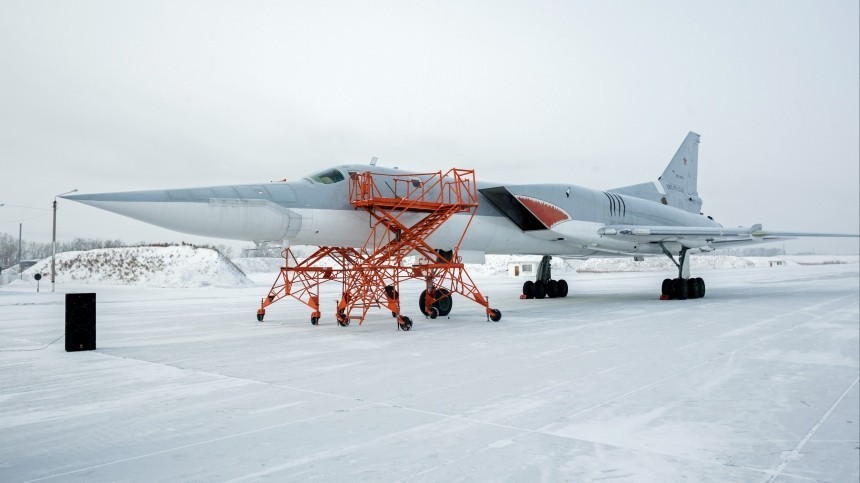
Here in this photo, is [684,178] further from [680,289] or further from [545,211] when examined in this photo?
[545,211]

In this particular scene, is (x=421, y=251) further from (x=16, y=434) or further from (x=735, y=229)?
(x=735, y=229)

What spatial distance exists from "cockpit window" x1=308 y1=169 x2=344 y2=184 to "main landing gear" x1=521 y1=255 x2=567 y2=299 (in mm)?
8694

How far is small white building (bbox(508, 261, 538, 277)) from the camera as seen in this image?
46.2 metres

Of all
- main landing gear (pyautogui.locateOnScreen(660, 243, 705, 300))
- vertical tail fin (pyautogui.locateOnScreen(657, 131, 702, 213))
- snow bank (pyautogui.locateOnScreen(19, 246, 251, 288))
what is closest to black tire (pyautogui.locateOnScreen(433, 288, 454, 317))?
main landing gear (pyautogui.locateOnScreen(660, 243, 705, 300))

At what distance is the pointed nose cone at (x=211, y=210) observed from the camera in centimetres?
812

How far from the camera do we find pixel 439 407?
4480mm

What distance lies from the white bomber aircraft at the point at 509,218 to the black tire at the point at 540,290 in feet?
0.10

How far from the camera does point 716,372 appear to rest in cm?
576

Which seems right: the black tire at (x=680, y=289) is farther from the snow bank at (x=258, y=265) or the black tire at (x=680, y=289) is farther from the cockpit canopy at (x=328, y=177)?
the snow bank at (x=258, y=265)

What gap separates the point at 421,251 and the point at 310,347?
4.24 m

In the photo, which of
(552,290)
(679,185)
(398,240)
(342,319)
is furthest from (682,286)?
(342,319)

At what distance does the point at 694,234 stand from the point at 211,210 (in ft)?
41.3

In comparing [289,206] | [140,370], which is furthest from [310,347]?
[289,206]

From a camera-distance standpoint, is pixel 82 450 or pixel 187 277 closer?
pixel 82 450
